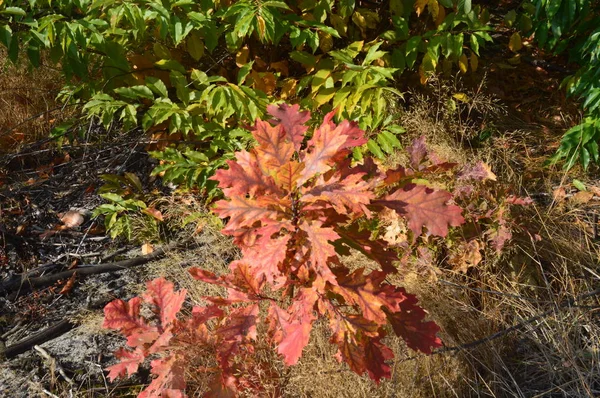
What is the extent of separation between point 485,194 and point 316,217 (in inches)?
48.3

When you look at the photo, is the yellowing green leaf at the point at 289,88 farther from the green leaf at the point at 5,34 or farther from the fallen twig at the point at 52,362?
the fallen twig at the point at 52,362

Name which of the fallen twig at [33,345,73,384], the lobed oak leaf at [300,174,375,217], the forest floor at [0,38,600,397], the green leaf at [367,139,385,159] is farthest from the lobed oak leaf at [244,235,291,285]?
the green leaf at [367,139,385,159]

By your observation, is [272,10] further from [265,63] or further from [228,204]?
[228,204]

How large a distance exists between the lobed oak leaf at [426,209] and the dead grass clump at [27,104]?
286 cm

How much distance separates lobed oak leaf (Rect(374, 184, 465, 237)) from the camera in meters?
1.33

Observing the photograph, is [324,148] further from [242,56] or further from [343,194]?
[242,56]

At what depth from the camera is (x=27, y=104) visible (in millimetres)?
3822

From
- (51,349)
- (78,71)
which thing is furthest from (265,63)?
(51,349)

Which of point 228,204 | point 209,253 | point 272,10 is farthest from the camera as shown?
point 209,253

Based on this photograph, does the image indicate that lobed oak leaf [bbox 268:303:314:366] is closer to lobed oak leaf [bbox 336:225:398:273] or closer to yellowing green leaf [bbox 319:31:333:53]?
lobed oak leaf [bbox 336:225:398:273]

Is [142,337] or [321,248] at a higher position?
[321,248]

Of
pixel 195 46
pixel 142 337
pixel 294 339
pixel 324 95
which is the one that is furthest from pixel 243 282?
pixel 195 46

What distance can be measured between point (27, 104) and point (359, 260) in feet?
9.00

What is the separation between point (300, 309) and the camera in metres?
1.40
